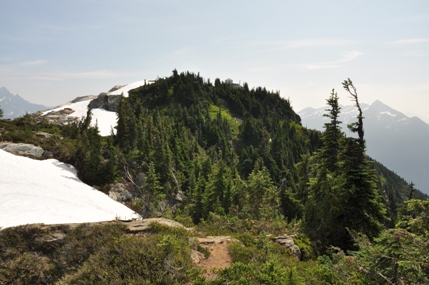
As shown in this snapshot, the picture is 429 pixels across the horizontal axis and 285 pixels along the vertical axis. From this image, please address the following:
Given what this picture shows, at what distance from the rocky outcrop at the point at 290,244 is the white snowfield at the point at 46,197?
9.91 m

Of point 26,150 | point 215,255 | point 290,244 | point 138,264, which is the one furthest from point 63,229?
point 26,150

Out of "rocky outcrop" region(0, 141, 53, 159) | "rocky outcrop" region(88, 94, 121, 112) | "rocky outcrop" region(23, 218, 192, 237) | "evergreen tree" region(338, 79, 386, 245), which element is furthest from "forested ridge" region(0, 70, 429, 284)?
"rocky outcrop" region(88, 94, 121, 112)

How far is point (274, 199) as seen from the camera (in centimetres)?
3231

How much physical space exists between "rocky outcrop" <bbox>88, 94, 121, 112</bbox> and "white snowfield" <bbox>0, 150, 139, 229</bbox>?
51071mm

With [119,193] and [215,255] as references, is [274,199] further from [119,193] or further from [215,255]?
[215,255]

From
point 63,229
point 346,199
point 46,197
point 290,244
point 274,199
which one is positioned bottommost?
point 274,199

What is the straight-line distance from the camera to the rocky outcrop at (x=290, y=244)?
1412 centimetres

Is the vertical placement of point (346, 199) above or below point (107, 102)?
below

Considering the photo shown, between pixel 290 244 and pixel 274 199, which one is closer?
pixel 290 244

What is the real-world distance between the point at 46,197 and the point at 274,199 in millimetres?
24261

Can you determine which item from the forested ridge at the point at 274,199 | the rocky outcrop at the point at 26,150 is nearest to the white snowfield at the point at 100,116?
the forested ridge at the point at 274,199

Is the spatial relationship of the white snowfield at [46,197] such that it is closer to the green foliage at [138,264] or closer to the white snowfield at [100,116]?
the green foliage at [138,264]

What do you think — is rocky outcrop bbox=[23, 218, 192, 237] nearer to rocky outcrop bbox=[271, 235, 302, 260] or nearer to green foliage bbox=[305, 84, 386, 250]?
rocky outcrop bbox=[271, 235, 302, 260]

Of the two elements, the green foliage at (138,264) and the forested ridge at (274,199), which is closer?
the forested ridge at (274,199)
